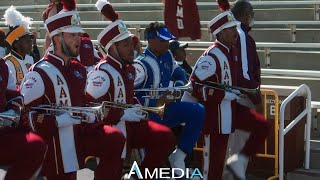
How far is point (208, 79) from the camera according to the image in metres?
6.68

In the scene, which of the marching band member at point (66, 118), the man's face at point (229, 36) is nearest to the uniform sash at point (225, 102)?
the man's face at point (229, 36)

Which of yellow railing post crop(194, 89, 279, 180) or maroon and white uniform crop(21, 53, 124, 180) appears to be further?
yellow railing post crop(194, 89, 279, 180)

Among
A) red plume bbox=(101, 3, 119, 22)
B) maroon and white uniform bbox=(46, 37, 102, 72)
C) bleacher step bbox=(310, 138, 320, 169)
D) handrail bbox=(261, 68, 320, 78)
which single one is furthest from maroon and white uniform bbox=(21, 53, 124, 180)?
handrail bbox=(261, 68, 320, 78)

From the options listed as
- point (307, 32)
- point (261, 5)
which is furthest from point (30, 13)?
point (307, 32)

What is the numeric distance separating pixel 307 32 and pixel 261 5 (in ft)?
3.76

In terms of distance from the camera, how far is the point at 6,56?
8008mm

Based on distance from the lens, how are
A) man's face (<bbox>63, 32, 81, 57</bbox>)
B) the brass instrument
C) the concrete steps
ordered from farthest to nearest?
the concrete steps → man's face (<bbox>63, 32, 81, 57</bbox>) → the brass instrument

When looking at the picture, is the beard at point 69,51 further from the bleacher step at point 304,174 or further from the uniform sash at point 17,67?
the bleacher step at point 304,174

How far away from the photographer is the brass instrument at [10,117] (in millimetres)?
5246

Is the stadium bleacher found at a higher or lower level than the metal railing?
higher

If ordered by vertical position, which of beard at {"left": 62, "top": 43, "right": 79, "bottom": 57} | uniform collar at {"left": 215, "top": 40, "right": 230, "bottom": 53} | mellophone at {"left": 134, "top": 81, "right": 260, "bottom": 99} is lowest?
mellophone at {"left": 134, "top": 81, "right": 260, "bottom": 99}

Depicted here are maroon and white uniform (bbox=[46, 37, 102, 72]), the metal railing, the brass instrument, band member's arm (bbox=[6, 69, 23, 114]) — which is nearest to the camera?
the brass instrument

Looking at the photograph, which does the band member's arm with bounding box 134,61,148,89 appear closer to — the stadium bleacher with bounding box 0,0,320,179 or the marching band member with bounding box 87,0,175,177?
the marching band member with bounding box 87,0,175,177

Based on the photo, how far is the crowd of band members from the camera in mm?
5465
